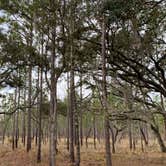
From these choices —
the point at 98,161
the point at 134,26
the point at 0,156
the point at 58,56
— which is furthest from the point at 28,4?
the point at 0,156

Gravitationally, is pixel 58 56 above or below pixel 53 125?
above

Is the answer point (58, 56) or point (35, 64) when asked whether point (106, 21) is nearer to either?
point (58, 56)

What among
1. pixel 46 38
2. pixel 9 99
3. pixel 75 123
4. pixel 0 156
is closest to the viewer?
pixel 46 38

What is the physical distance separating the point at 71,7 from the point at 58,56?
2.68m

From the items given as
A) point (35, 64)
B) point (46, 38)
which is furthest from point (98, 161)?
point (46, 38)

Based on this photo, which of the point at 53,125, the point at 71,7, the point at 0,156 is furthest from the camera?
the point at 0,156

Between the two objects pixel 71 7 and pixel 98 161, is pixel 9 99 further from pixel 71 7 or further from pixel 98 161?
pixel 71 7

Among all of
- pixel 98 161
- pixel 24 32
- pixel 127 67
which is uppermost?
pixel 24 32

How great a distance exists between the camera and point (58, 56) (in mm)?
14492

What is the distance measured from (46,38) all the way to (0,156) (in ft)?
33.0

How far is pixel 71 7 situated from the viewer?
12586 mm

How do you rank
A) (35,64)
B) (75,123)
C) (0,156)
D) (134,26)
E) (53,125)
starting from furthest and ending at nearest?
(0,156) < (75,123) < (35,64) < (53,125) < (134,26)

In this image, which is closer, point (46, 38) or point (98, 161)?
point (46, 38)

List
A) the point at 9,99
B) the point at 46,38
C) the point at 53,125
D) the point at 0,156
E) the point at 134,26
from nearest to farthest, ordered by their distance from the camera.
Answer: the point at 134,26
the point at 53,125
the point at 46,38
the point at 0,156
the point at 9,99
